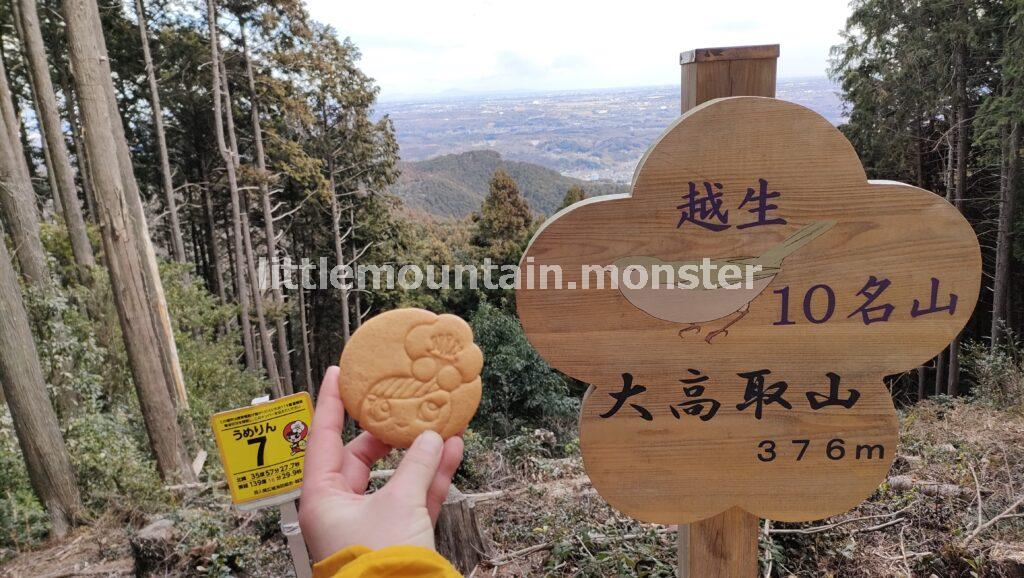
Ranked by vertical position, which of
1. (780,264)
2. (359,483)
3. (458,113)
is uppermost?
(458,113)

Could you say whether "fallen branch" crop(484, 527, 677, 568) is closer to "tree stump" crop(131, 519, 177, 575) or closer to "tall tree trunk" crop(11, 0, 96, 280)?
"tree stump" crop(131, 519, 177, 575)

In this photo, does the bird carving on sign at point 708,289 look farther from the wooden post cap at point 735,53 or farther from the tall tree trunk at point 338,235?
the tall tree trunk at point 338,235

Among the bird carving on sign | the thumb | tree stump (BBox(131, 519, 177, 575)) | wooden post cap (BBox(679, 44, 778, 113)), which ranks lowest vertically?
tree stump (BBox(131, 519, 177, 575))

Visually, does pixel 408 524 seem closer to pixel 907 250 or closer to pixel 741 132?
pixel 741 132

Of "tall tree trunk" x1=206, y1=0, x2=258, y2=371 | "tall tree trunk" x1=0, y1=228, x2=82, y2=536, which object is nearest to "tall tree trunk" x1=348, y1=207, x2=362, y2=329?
"tall tree trunk" x1=206, y1=0, x2=258, y2=371

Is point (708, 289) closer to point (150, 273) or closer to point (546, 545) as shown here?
point (546, 545)

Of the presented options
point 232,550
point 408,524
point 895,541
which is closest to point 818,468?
point 408,524
